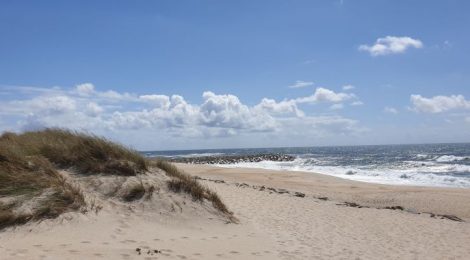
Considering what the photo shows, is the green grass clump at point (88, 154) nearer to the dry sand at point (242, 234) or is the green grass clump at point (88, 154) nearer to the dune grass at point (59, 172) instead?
the dune grass at point (59, 172)

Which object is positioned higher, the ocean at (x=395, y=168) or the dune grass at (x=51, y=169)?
the dune grass at (x=51, y=169)

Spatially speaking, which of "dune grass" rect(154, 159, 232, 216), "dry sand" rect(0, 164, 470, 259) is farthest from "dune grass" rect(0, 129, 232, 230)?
"dry sand" rect(0, 164, 470, 259)

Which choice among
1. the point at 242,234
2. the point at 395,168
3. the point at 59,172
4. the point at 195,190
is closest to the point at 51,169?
the point at 59,172

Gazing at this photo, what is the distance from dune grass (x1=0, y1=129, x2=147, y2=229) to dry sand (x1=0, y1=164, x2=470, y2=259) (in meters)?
0.41

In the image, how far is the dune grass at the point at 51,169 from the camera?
30.8 feet

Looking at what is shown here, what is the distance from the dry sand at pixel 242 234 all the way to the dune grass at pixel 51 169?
1.34 ft

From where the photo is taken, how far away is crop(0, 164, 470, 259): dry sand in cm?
810

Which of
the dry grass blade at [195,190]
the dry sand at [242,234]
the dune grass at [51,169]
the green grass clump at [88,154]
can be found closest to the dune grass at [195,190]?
the dry grass blade at [195,190]

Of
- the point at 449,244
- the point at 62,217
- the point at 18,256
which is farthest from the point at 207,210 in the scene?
the point at 449,244

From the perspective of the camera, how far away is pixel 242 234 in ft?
33.2

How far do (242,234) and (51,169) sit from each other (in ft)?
16.0

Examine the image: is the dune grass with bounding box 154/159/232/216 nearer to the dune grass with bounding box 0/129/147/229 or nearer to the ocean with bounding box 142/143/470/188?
the dune grass with bounding box 0/129/147/229

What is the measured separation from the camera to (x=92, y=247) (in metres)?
7.97

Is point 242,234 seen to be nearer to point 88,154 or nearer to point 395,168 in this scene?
point 88,154
